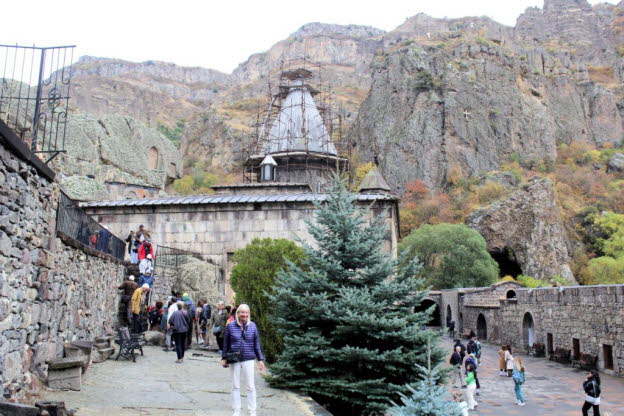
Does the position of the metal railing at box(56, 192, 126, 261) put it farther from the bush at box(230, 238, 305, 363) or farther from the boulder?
the boulder

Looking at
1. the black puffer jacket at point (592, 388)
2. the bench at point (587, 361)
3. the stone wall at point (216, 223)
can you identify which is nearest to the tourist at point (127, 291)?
the stone wall at point (216, 223)

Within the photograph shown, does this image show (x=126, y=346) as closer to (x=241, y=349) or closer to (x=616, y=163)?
(x=241, y=349)

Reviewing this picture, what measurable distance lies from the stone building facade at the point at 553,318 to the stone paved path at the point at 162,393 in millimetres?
11426

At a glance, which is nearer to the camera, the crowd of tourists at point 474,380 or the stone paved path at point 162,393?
the stone paved path at point 162,393

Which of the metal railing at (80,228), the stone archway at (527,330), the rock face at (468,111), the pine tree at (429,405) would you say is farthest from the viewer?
the rock face at (468,111)

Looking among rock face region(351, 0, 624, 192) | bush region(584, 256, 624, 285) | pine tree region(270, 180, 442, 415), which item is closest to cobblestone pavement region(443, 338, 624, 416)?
pine tree region(270, 180, 442, 415)

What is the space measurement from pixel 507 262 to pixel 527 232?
137 inches

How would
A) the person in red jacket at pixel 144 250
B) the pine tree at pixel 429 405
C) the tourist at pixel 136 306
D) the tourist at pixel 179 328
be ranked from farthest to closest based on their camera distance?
the person in red jacket at pixel 144 250 < the tourist at pixel 136 306 < the tourist at pixel 179 328 < the pine tree at pixel 429 405

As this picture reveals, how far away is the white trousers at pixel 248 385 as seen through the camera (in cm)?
551

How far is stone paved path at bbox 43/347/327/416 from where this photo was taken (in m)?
5.80

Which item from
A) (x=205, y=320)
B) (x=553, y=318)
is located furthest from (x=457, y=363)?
(x=553, y=318)

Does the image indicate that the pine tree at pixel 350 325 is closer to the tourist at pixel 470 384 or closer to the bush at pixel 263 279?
the bush at pixel 263 279

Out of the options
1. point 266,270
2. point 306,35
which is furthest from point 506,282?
point 306,35

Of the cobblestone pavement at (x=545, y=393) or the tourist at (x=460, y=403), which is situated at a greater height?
the tourist at (x=460, y=403)
